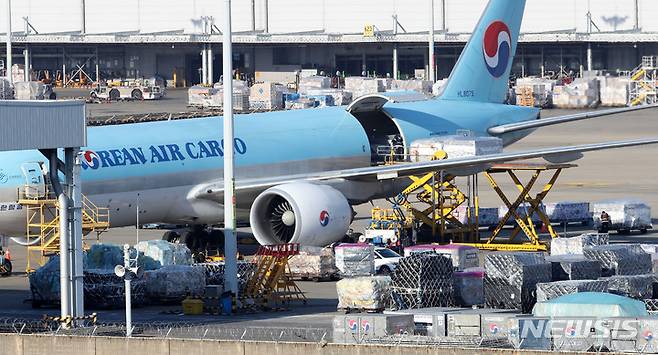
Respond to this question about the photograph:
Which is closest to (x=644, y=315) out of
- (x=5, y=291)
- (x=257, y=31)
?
(x=5, y=291)

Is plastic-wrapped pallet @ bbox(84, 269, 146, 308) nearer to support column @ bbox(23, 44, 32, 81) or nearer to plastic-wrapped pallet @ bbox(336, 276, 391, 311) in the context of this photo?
plastic-wrapped pallet @ bbox(336, 276, 391, 311)

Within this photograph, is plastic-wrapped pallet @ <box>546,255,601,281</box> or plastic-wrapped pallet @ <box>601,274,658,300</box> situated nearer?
plastic-wrapped pallet @ <box>601,274,658,300</box>

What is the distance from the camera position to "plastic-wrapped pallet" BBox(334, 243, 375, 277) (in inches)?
1799

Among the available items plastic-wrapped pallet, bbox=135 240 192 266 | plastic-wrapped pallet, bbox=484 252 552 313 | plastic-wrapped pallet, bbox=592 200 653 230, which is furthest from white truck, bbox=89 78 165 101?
plastic-wrapped pallet, bbox=484 252 552 313

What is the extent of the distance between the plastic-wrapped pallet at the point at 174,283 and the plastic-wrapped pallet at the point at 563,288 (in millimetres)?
9908

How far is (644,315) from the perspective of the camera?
108 ft

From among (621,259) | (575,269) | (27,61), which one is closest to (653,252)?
(621,259)

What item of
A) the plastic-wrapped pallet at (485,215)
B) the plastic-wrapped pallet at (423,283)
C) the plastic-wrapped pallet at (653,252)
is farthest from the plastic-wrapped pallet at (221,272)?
the plastic-wrapped pallet at (485,215)

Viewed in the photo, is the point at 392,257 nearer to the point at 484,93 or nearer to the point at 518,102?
the point at 484,93

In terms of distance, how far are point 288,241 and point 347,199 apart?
13.6 ft

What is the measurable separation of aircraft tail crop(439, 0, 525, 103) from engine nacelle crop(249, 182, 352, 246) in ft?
41.2

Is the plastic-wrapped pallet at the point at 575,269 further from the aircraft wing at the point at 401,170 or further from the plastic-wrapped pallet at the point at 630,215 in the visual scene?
the plastic-wrapped pallet at the point at 630,215

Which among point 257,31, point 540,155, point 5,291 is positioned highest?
point 257,31

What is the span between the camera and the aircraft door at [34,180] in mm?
46469
